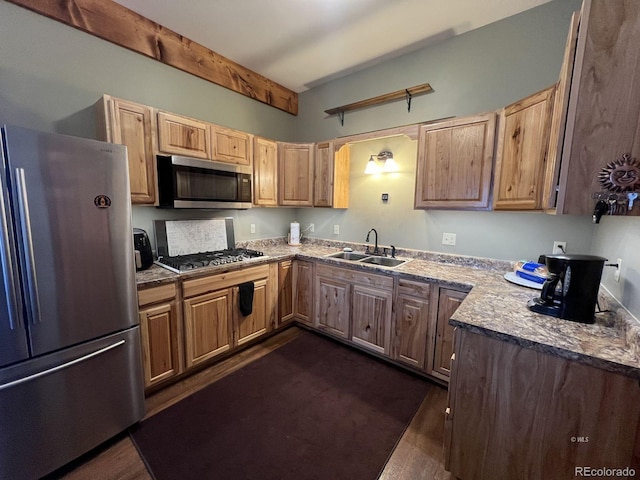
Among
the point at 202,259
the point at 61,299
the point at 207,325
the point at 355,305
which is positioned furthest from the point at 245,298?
the point at 61,299

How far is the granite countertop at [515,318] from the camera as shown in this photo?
0.98 m

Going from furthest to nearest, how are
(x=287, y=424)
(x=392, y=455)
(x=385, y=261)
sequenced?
(x=385, y=261), (x=287, y=424), (x=392, y=455)

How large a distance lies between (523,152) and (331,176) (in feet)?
5.73

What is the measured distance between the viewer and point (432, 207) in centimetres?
229

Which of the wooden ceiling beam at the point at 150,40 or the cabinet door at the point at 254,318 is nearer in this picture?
the wooden ceiling beam at the point at 150,40

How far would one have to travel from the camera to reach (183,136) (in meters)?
2.22

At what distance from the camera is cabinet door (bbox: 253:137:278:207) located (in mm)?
2822

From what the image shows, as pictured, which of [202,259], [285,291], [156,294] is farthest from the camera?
[285,291]

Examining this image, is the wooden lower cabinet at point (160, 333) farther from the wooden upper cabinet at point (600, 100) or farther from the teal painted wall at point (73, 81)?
the wooden upper cabinet at point (600, 100)

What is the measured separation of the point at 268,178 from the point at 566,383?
2790mm

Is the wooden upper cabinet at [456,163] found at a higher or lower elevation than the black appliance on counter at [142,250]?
higher

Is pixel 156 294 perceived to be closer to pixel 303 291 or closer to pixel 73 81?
pixel 303 291

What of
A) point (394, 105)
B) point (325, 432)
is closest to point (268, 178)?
point (394, 105)

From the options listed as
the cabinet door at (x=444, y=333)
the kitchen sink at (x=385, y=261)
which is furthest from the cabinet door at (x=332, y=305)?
the cabinet door at (x=444, y=333)
